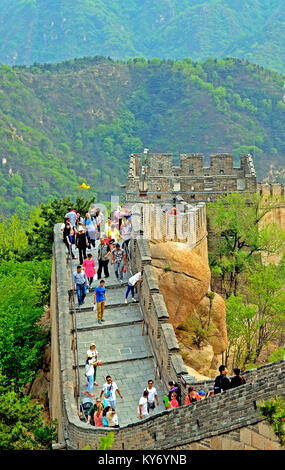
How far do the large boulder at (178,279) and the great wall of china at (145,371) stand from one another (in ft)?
2.88

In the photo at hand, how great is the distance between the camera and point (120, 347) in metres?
24.4

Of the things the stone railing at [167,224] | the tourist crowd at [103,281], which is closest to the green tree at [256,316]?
the stone railing at [167,224]

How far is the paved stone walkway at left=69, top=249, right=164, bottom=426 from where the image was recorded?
2259 cm

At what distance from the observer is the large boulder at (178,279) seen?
2838cm

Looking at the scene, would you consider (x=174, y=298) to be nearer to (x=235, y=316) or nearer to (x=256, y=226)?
(x=235, y=316)

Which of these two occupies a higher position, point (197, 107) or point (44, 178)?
point (197, 107)

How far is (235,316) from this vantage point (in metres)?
39.8

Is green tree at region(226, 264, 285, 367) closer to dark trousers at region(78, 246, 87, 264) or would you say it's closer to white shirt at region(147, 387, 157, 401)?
dark trousers at region(78, 246, 87, 264)

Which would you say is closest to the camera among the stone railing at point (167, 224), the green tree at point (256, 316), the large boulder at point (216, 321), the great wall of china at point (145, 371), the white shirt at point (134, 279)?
the great wall of china at point (145, 371)

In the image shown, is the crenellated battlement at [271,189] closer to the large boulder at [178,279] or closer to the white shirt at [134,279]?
the large boulder at [178,279]

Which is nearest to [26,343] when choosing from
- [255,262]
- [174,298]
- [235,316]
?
[174,298]
